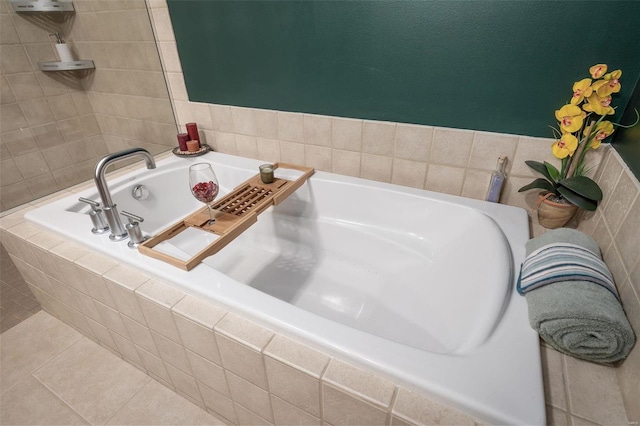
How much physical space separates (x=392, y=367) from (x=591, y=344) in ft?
1.41

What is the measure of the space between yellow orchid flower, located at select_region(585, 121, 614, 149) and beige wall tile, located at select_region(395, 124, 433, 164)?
528mm

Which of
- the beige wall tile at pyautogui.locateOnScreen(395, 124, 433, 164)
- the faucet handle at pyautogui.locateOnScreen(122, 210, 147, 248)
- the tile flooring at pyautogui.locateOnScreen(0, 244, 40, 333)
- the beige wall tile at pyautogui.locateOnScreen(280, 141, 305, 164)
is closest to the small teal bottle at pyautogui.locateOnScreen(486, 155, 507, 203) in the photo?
the beige wall tile at pyautogui.locateOnScreen(395, 124, 433, 164)

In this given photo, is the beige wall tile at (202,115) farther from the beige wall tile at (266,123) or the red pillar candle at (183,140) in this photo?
the beige wall tile at (266,123)

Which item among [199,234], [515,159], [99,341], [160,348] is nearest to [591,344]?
[515,159]

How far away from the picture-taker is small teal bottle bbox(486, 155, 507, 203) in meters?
1.23

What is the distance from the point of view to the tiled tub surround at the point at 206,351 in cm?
70

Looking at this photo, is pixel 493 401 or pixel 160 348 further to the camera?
pixel 160 348

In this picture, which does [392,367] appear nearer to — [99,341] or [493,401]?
[493,401]

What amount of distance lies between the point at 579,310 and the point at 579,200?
525mm

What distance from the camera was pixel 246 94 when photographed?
167 centimetres

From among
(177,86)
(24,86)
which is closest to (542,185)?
(177,86)

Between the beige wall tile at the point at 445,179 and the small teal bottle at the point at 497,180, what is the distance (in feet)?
0.40

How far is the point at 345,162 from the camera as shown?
155 cm

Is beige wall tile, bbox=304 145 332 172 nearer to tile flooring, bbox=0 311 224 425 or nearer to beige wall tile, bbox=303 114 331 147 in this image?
beige wall tile, bbox=303 114 331 147
